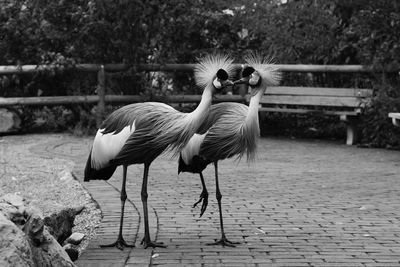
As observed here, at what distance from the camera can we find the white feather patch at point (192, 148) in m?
6.74

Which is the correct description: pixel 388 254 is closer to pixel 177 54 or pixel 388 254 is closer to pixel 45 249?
pixel 45 249

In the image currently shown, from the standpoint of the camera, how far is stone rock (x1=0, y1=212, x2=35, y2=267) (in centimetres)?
426

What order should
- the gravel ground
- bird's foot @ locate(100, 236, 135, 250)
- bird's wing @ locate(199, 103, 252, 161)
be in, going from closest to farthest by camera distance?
1. bird's foot @ locate(100, 236, 135, 250)
2. bird's wing @ locate(199, 103, 252, 161)
3. the gravel ground

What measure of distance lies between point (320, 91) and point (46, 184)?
22.6 feet

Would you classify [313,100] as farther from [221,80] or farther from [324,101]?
[221,80]

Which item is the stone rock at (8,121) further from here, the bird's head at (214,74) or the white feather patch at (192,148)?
the bird's head at (214,74)

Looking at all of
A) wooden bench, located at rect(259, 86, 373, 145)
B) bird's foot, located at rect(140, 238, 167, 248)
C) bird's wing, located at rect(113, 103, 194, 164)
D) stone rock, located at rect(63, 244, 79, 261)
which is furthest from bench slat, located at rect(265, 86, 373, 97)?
stone rock, located at rect(63, 244, 79, 261)

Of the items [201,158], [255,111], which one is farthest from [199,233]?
[255,111]

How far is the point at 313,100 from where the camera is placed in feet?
49.0

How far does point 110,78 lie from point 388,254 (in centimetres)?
1010

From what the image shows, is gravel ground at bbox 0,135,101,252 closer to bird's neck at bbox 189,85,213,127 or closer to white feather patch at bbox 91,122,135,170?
white feather patch at bbox 91,122,135,170

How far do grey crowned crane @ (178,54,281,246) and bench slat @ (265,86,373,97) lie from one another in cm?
780

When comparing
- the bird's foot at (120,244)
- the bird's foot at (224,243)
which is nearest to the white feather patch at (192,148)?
the bird's foot at (224,243)

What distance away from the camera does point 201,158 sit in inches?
271
